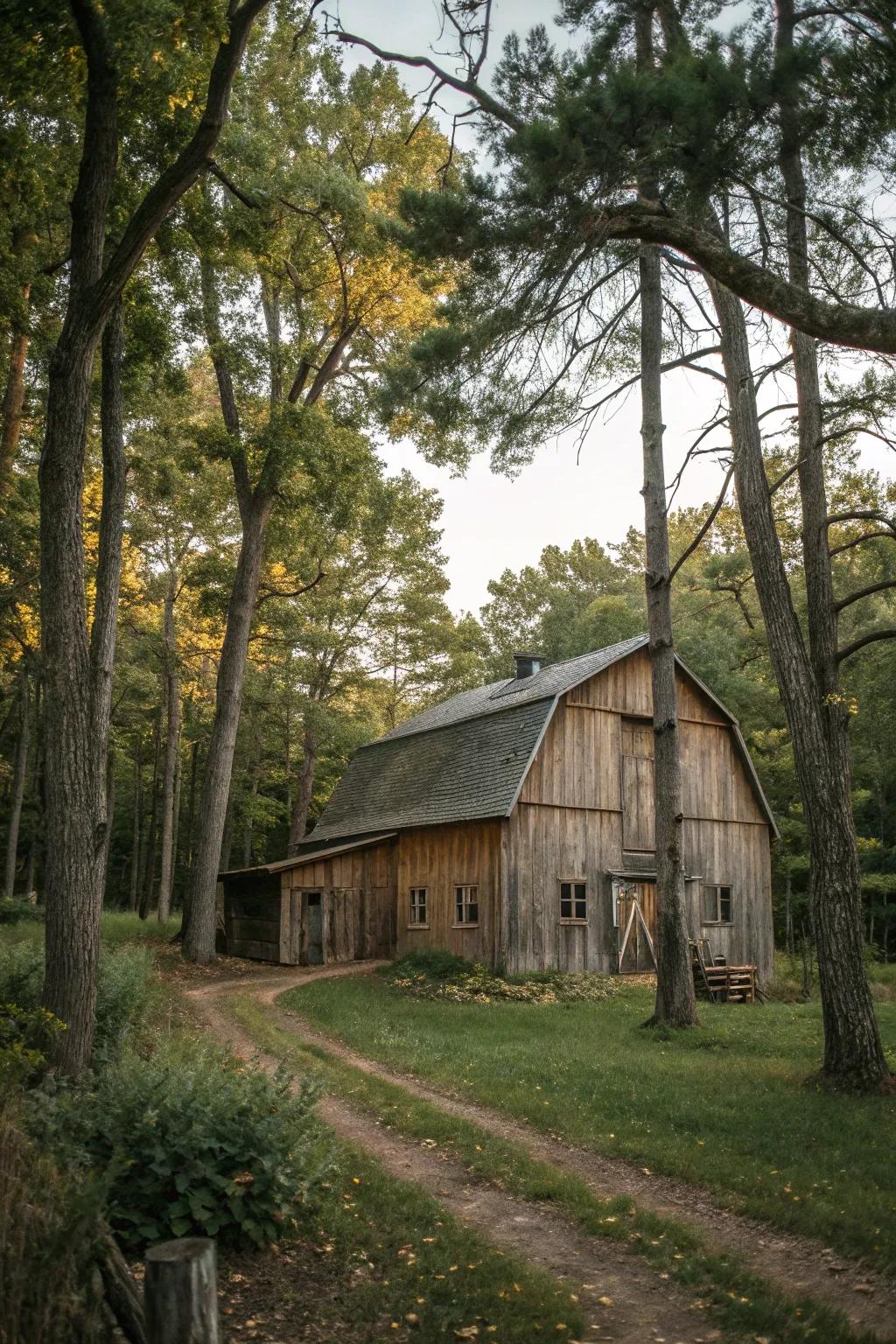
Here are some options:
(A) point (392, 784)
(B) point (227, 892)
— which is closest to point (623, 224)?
(A) point (392, 784)

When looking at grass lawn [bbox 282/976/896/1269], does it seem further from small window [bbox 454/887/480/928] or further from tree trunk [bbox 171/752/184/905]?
tree trunk [bbox 171/752/184/905]

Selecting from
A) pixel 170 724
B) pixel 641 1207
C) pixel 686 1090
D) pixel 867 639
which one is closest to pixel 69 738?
pixel 641 1207

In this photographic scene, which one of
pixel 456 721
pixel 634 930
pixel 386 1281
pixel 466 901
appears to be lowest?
pixel 386 1281

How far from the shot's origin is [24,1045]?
7.17m

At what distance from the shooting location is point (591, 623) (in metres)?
39.8

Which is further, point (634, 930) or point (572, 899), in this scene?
point (634, 930)

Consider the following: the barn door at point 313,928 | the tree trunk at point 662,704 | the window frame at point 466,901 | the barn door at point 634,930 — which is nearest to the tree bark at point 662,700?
the tree trunk at point 662,704

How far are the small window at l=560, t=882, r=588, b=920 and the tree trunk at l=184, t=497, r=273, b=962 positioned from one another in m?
7.71

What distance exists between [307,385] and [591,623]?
1882 centimetres

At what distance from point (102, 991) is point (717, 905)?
17.1m

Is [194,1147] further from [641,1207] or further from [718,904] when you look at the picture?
[718,904]

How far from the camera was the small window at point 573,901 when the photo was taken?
67.9ft

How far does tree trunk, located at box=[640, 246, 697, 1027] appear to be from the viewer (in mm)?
13727

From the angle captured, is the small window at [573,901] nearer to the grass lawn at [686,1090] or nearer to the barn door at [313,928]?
the grass lawn at [686,1090]
